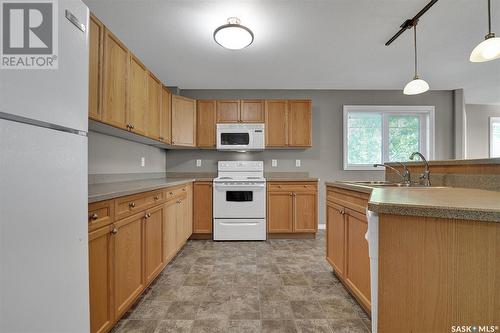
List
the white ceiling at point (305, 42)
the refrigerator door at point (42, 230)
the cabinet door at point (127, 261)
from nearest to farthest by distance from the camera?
the refrigerator door at point (42, 230) < the cabinet door at point (127, 261) < the white ceiling at point (305, 42)

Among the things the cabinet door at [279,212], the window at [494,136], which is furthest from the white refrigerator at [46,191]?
the window at [494,136]

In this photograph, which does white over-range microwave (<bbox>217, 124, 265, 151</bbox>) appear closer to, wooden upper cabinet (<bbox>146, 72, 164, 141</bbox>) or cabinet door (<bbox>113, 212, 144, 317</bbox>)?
wooden upper cabinet (<bbox>146, 72, 164, 141</bbox>)

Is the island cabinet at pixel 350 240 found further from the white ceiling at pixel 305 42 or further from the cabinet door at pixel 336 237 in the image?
the white ceiling at pixel 305 42

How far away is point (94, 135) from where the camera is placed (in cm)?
204

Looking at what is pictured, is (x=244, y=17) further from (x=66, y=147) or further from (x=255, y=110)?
(x=66, y=147)

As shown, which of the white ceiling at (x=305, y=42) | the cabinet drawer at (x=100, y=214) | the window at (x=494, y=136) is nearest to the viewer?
the cabinet drawer at (x=100, y=214)

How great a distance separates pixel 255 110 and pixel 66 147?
3023 millimetres

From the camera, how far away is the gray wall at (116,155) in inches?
80.0

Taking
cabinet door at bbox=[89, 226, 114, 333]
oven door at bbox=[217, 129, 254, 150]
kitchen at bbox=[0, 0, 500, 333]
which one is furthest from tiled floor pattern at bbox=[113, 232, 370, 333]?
oven door at bbox=[217, 129, 254, 150]

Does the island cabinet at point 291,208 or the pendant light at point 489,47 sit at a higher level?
the pendant light at point 489,47

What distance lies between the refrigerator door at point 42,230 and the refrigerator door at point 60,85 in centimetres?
5

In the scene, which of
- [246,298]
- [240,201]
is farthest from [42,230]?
[240,201]

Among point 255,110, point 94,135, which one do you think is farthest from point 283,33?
point 94,135

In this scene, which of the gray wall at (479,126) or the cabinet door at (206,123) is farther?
the gray wall at (479,126)
